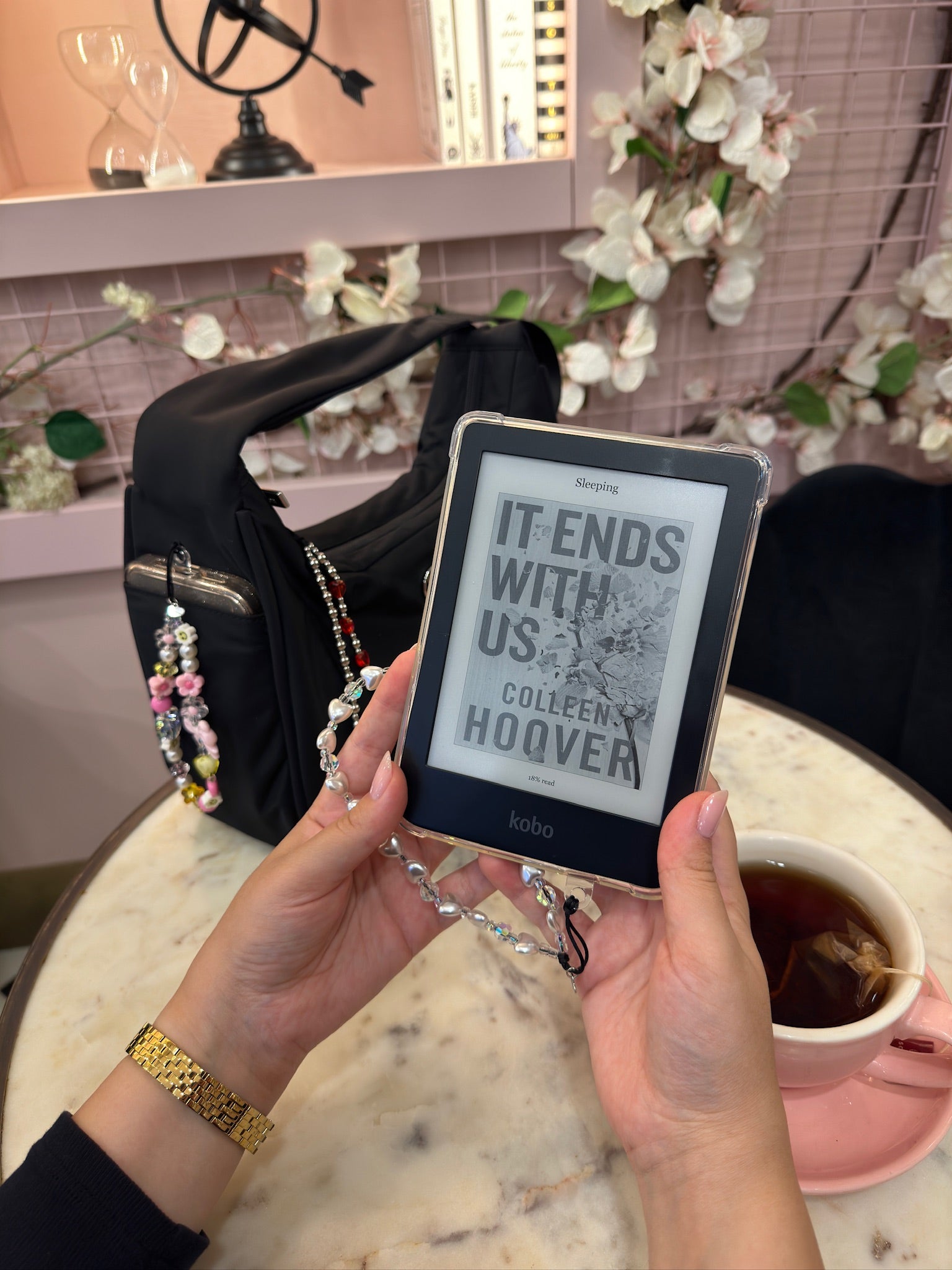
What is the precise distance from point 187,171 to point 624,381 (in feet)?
1.82

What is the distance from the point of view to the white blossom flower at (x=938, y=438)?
1.00 meters

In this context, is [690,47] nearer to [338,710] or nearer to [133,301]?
[133,301]

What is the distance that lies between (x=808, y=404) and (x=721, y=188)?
297 millimetres

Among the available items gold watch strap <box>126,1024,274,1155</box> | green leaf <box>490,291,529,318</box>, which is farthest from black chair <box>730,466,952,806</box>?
gold watch strap <box>126,1024,274,1155</box>

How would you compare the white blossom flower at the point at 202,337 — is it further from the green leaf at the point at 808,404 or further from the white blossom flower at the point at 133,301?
the green leaf at the point at 808,404

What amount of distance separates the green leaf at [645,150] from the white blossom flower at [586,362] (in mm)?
200

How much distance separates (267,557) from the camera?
1.82ft

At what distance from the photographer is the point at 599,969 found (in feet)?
1.58

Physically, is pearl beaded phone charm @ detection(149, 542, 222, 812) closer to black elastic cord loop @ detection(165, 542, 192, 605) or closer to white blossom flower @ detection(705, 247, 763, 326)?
Answer: black elastic cord loop @ detection(165, 542, 192, 605)

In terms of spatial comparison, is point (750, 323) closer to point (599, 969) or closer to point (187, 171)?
point (187, 171)

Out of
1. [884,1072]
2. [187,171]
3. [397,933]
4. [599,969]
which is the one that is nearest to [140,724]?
[187,171]

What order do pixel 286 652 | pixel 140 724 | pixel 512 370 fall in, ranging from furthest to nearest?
pixel 140 724, pixel 512 370, pixel 286 652

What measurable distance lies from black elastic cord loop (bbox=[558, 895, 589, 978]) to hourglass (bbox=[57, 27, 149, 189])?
911 millimetres

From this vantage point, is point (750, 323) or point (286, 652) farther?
point (750, 323)
